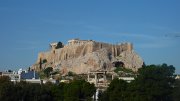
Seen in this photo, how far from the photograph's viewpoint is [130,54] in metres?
121

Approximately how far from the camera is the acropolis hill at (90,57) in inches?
4663

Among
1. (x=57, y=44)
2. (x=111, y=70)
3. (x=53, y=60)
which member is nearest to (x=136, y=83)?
(x=111, y=70)

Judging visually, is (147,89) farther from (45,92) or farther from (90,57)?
(90,57)

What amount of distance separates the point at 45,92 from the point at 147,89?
533 inches

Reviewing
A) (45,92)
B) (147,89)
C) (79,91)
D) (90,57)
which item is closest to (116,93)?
(147,89)

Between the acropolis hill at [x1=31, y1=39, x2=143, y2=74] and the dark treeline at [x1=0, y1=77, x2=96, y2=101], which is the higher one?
the acropolis hill at [x1=31, y1=39, x2=143, y2=74]

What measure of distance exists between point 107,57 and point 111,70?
24.7ft

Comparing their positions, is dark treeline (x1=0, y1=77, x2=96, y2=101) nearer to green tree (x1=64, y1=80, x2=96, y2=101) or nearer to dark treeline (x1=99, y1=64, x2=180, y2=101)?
green tree (x1=64, y1=80, x2=96, y2=101)

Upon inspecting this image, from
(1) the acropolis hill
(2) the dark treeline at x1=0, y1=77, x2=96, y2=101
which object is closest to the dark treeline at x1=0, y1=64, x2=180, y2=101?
(2) the dark treeline at x1=0, y1=77, x2=96, y2=101

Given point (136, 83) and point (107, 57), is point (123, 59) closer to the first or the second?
point (107, 57)

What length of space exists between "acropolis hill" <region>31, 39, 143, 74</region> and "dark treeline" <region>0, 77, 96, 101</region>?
Result: 54.1m

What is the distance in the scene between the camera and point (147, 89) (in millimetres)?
55375

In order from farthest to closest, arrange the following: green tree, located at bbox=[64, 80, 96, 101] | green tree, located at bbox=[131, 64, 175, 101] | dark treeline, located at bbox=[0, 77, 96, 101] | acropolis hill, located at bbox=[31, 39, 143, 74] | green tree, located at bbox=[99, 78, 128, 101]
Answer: acropolis hill, located at bbox=[31, 39, 143, 74]
green tree, located at bbox=[64, 80, 96, 101]
dark treeline, located at bbox=[0, 77, 96, 101]
green tree, located at bbox=[99, 78, 128, 101]
green tree, located at bbox=[131, 64, 175, 101]

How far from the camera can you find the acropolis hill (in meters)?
118
